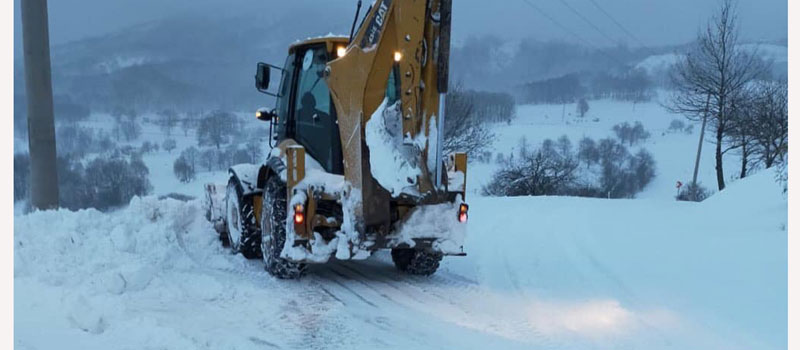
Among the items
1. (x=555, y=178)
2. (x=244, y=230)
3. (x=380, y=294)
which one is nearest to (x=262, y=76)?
(x=244, y=230)

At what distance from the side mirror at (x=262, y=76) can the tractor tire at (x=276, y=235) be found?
1.26m

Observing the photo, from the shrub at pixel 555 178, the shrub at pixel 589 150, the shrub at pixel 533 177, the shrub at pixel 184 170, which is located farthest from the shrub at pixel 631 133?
the shrub at pixel 184 170

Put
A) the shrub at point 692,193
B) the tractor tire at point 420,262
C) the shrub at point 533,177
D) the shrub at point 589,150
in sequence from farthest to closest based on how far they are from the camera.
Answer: the shrub at point 589,150, the shrub at point 692,193, the shrub at point 533,177, the tractor tire at point 420,262

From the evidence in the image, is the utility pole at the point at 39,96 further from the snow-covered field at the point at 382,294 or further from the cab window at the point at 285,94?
the cab window at the point at 285,94

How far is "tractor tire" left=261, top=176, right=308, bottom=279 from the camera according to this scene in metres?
6.43

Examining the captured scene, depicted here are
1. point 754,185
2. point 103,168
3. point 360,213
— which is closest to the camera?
point 360,213

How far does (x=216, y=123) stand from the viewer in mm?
27062

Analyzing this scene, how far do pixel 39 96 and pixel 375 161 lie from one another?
5.79 meters

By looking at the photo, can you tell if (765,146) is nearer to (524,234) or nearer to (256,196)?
(524,234)

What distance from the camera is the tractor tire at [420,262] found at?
681 cm

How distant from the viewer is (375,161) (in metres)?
5.69

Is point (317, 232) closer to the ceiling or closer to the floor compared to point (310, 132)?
closer to the floor
